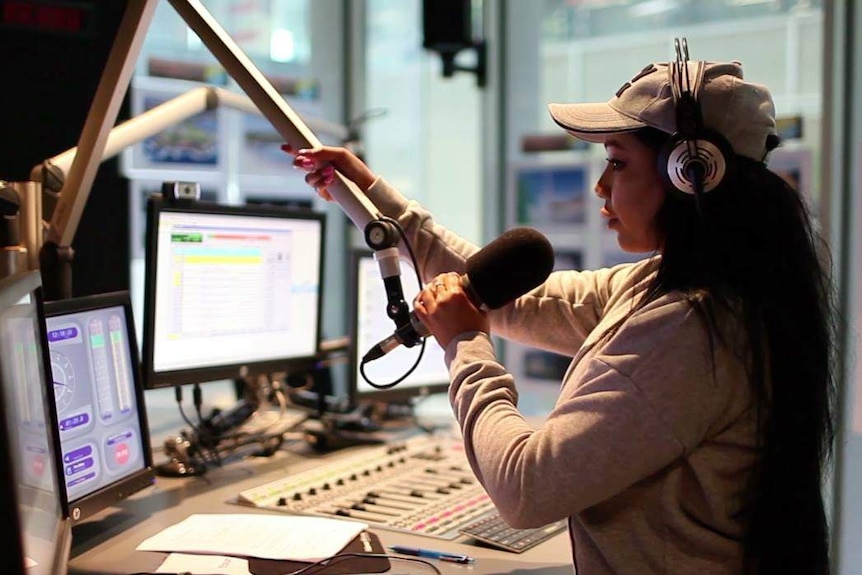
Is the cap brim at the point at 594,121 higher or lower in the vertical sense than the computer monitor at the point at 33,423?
higher

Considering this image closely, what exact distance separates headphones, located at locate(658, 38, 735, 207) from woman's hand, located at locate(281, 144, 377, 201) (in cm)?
61


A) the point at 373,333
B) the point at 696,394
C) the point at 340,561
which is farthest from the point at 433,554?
the point at 373,333

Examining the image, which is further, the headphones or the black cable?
the black cable

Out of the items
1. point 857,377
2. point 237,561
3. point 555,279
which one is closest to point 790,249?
point 555,279

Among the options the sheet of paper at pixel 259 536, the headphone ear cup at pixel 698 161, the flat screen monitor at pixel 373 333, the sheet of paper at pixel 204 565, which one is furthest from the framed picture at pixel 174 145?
the headphone ear cup at pixel 698 161

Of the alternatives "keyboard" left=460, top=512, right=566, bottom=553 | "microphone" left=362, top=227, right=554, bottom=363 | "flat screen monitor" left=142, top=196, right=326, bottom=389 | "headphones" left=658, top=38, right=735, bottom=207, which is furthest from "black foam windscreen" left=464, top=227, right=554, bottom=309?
"flat screen monitor" left=142, top=196, right=326, bottom=389

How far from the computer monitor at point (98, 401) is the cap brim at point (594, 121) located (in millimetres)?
763

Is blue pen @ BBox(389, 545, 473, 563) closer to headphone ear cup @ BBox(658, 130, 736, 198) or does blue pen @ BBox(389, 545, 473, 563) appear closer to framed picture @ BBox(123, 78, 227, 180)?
headphone ear cup @ BBox(658, 130, 736, 198)

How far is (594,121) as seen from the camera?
3.89ft

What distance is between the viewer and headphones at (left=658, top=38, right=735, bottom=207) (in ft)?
3.49

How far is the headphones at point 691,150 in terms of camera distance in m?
1.06

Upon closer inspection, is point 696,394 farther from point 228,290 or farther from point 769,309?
point 228,290

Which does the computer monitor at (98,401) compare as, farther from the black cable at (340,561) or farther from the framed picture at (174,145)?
the framed picture at (174,145)

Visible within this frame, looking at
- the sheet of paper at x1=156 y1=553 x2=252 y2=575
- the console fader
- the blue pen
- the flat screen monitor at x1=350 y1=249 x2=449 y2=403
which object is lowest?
the console fader
